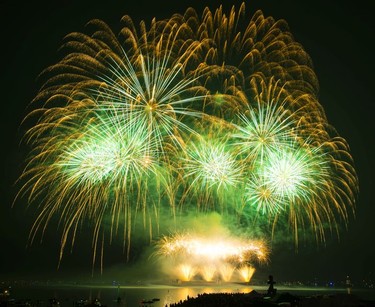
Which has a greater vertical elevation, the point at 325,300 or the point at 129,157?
the point at 129,157

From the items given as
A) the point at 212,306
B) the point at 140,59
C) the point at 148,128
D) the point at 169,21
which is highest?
the point at 169,21

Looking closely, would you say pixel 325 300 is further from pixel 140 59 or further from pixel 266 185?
pixel 140 59

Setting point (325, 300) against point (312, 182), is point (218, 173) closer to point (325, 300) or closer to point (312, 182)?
point (312, 182)

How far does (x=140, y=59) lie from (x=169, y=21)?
13.1 ft

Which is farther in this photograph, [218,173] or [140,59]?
[218,173]

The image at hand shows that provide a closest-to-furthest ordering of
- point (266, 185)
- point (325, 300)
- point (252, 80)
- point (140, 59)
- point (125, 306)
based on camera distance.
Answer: point (325, 300) < point (140, 59) < point (252, 80) < point (266, 185) < point (125, 306)

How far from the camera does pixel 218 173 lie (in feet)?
141

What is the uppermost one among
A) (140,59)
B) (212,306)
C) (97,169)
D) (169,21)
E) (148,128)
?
(169,21)

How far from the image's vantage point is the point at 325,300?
34188 mm

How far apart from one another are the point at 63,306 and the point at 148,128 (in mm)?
76280

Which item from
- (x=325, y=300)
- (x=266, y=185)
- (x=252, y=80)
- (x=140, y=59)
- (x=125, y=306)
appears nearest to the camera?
(x=325, y=300)

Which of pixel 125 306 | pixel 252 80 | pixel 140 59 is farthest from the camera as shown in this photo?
pixel 125 306

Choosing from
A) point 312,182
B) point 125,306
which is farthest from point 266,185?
point 125,306

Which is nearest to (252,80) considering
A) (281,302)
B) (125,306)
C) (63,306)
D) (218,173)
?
(218,173)
